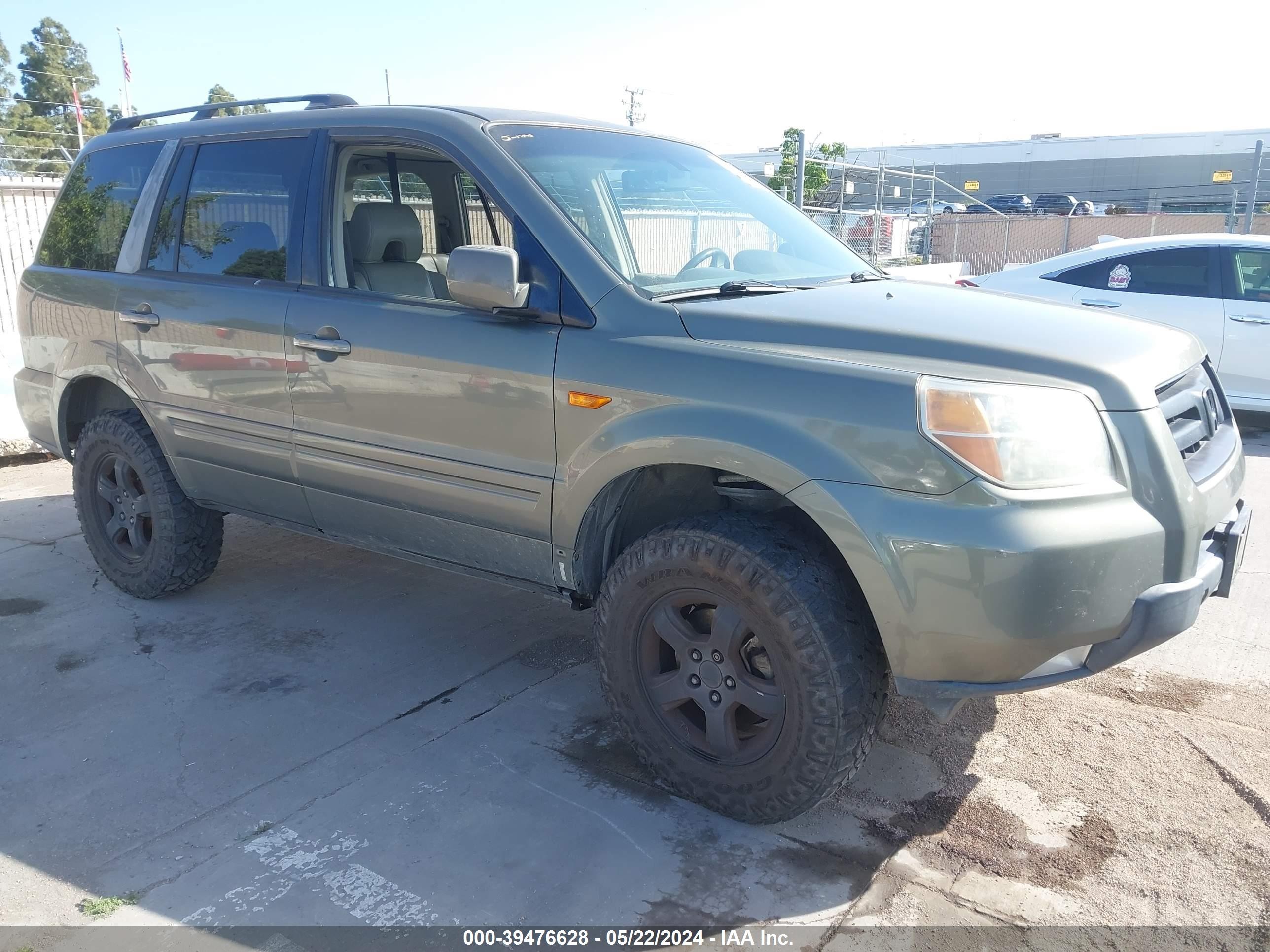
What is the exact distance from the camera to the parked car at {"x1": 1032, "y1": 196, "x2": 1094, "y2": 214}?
35.5 metres

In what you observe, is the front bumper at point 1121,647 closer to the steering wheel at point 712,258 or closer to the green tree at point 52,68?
the steering wheel at point 712,258

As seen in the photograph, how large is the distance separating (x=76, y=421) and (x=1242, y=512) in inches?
194

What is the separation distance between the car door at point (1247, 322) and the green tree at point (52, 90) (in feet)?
135

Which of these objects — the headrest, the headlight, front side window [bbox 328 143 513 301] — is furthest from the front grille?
the headrest

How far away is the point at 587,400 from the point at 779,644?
899 millimetres

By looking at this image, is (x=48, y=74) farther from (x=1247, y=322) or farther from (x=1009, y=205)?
(x=1247, y=322)

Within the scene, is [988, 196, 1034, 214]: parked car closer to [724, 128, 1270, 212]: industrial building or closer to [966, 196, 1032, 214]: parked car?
[966, 196, 1032, 214]: parked car

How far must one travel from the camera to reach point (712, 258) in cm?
349

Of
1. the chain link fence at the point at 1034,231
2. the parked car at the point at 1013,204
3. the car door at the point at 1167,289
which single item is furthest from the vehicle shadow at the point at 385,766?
the parked car at the point at 1013,204

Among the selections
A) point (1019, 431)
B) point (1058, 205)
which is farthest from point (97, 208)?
point (1058, 205)

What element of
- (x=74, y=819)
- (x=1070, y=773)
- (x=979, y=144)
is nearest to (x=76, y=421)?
(x=74, y=819)

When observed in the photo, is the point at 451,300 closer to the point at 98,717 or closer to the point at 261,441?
the point at 261,441

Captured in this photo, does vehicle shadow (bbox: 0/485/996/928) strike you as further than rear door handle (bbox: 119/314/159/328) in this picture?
No

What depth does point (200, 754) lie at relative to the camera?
10.9 feet
